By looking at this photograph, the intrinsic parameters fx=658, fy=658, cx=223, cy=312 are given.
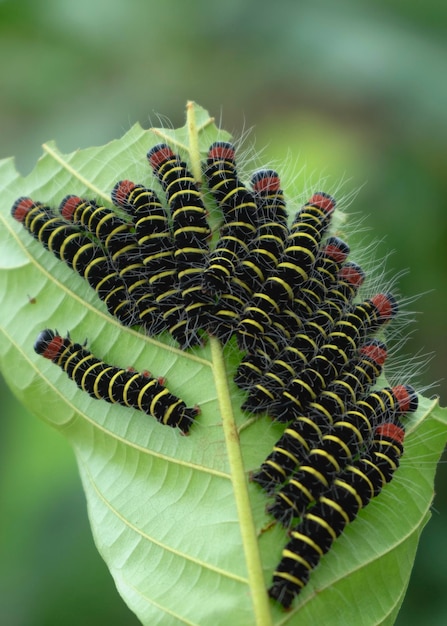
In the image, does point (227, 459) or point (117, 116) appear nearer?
point (227, 459)

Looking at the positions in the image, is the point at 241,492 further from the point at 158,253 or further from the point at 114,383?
the point at 158,253

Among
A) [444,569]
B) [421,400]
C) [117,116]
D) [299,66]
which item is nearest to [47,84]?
[117,116]

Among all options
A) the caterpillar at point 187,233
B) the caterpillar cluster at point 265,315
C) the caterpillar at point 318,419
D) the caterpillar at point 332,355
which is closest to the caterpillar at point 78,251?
the caterpillar cluster at point 265,315

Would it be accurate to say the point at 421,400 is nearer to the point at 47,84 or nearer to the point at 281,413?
the point at 281,413

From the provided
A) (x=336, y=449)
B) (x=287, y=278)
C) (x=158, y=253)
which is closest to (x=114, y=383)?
(x=158, y=253)

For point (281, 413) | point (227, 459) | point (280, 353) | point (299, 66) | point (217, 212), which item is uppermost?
point (299, 66)

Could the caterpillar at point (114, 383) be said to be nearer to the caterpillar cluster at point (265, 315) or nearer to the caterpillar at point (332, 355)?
the caterpillar cluster at point (265, 315)
